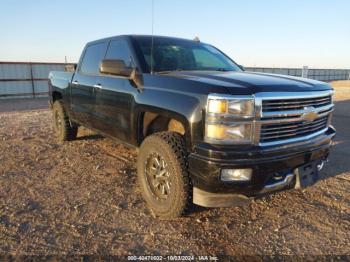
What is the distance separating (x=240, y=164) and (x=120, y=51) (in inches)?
94.7

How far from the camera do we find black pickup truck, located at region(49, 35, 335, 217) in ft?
8.89

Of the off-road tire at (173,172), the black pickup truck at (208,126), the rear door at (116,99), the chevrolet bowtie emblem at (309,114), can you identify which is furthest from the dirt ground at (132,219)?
the chevrolet bowtie emblem at (309,114)

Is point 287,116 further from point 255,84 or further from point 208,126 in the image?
point 208,126

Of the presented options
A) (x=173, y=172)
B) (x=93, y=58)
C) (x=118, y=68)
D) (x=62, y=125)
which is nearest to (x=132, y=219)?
(x=173, y=172)

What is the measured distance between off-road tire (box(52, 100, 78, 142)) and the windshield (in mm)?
2827

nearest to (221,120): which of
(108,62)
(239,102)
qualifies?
(239,102)

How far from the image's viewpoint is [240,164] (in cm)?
268

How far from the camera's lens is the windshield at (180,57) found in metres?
3.87

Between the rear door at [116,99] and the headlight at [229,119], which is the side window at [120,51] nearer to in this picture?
the rear door at [116,99]

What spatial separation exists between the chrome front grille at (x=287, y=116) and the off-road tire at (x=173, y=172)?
2.37 ft

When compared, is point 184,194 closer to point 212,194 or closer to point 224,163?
point 212,194

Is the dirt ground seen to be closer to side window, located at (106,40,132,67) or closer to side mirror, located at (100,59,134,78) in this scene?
side mirror, located at (100,59,134,78)

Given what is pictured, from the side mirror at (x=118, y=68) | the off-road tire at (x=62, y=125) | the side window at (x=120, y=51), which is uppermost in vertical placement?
the side window at (x=120, y=51)

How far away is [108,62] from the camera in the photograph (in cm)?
363
